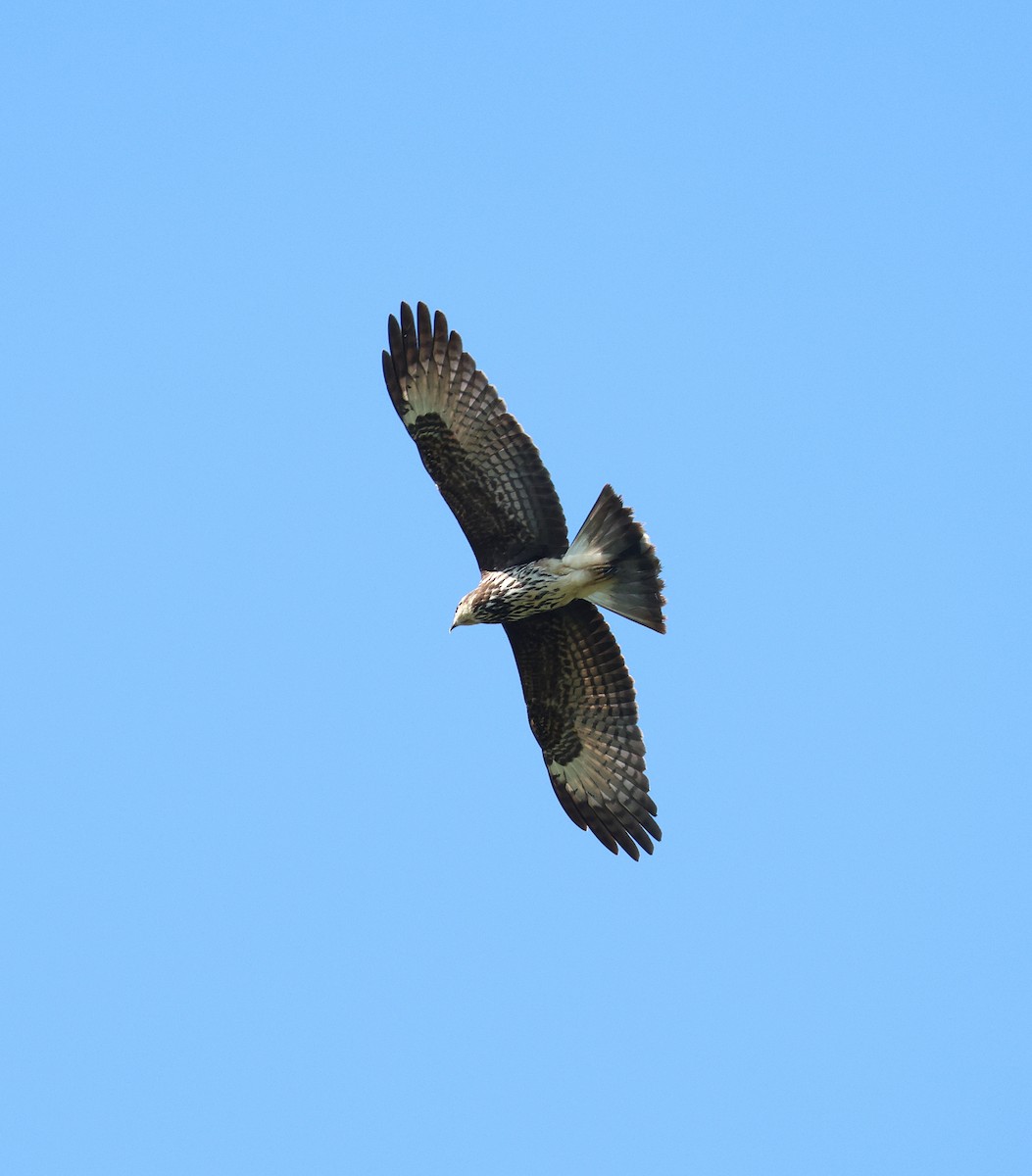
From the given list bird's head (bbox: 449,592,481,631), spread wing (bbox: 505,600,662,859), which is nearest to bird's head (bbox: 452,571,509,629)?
bird's head (bbox: 449,592,481,631)

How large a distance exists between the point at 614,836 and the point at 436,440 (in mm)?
2857

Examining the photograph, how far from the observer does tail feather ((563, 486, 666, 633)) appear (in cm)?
1170

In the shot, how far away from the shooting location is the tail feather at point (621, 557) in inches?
461

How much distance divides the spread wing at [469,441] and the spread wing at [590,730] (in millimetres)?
788

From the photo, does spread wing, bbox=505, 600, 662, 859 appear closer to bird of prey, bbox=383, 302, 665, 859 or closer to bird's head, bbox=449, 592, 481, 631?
bird of prey, bbox=383, 302, 665, 859

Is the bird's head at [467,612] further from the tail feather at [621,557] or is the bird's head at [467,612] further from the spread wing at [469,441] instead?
the tail feather at [621,557]

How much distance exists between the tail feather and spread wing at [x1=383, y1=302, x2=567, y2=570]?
0.25 m

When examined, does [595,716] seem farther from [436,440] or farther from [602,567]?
[436,440]

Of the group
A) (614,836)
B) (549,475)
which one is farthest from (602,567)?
(614,836)

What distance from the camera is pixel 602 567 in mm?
11766

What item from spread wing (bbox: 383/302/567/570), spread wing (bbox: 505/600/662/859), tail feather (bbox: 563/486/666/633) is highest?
spread wing (bbox: 383/302/567/570)

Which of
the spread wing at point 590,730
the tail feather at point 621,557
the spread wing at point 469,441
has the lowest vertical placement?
the spread wing at point 590,730

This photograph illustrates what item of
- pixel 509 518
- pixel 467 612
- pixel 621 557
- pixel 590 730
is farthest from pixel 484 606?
pixel 590 730

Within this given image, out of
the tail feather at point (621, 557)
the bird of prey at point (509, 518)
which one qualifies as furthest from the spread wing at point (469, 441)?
the tail feather at point (621, 557)
